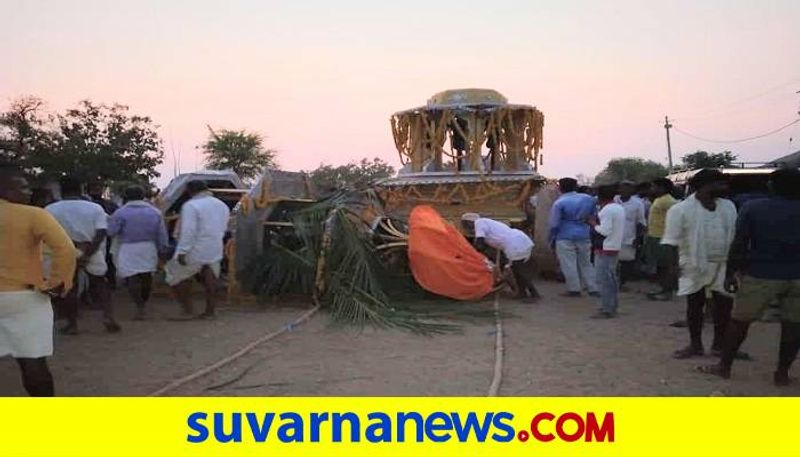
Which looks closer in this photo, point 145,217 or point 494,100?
point 145,217

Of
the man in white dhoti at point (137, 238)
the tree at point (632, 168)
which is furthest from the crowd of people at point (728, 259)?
the tree at point (632, 168)

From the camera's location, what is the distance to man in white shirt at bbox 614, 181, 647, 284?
890 cm

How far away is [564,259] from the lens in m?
8.80

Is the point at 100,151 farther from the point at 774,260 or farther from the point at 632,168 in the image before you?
the point at 632,168

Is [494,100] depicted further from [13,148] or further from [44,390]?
[13,148]

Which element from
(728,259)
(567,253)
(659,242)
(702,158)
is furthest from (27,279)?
(702,158)

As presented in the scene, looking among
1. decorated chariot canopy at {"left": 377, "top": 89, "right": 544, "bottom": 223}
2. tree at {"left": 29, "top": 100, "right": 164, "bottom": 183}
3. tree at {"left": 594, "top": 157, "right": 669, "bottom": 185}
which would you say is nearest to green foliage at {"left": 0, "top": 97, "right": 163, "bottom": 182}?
tree at {"left": 29, "top": 100, "right": 164, "bottom": 183}

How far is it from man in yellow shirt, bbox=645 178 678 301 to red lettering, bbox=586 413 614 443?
507 cm

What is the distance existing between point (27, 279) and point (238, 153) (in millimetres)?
25731

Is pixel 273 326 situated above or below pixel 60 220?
below

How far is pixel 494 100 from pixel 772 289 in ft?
25.7

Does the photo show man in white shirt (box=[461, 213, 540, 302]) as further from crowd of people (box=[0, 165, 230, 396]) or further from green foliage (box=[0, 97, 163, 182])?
green foliage (box=[0, 97, 163, 182])

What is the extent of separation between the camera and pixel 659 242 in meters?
8.48

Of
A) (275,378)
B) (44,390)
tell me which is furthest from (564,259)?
(44,390)
